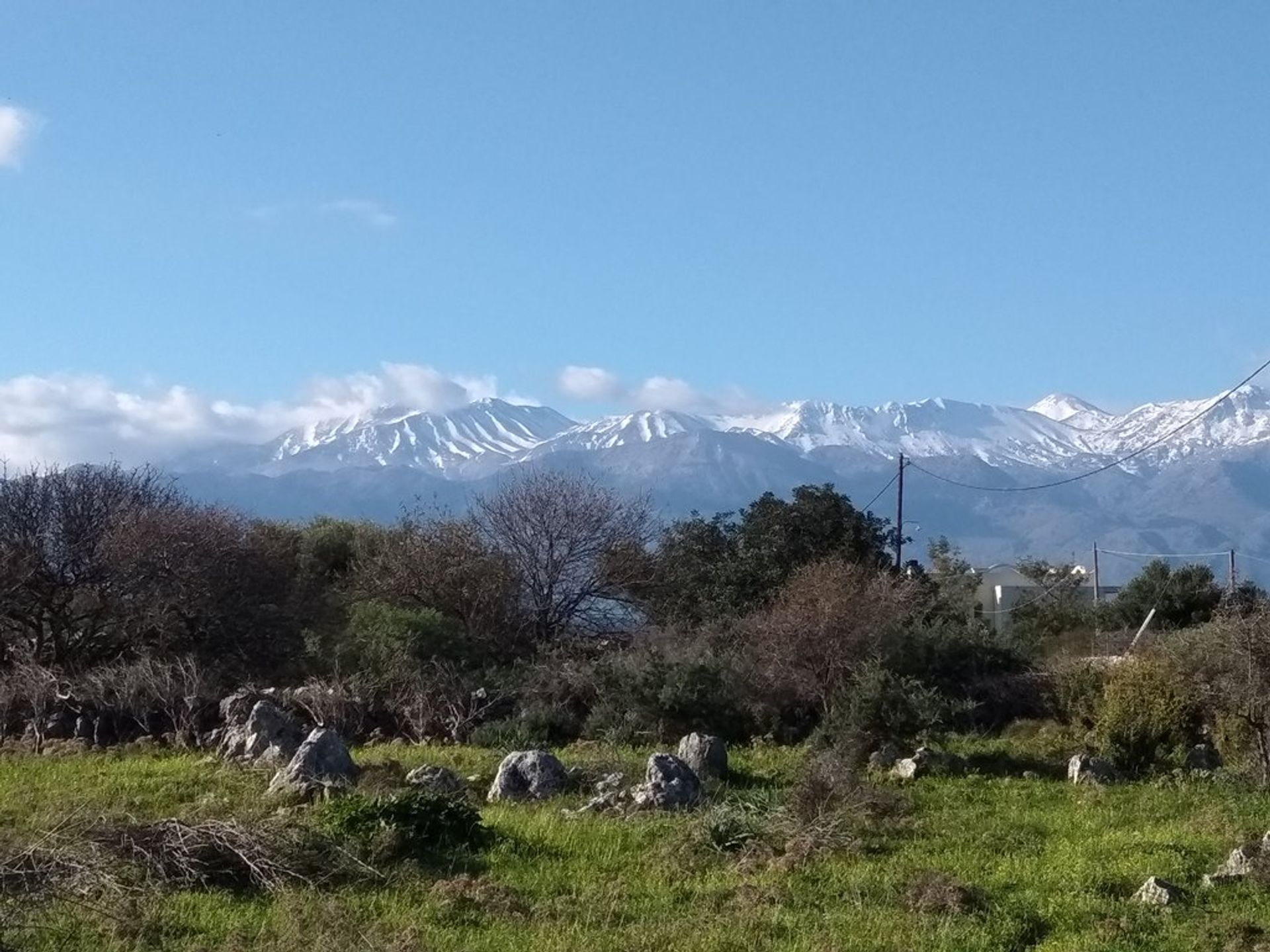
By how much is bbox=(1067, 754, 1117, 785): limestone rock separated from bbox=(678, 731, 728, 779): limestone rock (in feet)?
13.3

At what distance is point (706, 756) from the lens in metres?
16.5

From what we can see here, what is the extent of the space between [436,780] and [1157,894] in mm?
7054

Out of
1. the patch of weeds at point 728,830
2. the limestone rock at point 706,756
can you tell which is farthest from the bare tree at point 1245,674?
the patch of weeds at point 728,830

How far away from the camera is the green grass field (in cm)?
912

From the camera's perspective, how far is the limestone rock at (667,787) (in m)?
14.1

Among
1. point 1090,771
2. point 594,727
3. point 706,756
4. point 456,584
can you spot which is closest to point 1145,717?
point 1090,771

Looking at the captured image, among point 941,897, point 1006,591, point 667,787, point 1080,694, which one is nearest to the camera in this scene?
point 941,897

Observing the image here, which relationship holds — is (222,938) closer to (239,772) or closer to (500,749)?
(239,772)

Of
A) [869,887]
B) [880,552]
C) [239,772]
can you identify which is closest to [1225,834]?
[869,887]

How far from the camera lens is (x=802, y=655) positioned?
22000 mm

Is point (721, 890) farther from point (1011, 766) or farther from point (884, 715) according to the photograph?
point (884, 715)

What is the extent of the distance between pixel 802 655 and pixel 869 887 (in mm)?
11369

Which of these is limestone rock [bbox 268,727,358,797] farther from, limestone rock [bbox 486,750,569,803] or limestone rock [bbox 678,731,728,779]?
limestone rock [bbox 678,731,728,779]

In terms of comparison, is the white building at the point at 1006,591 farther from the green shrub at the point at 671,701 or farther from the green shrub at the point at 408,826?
the green shrub at the point at 408,826
